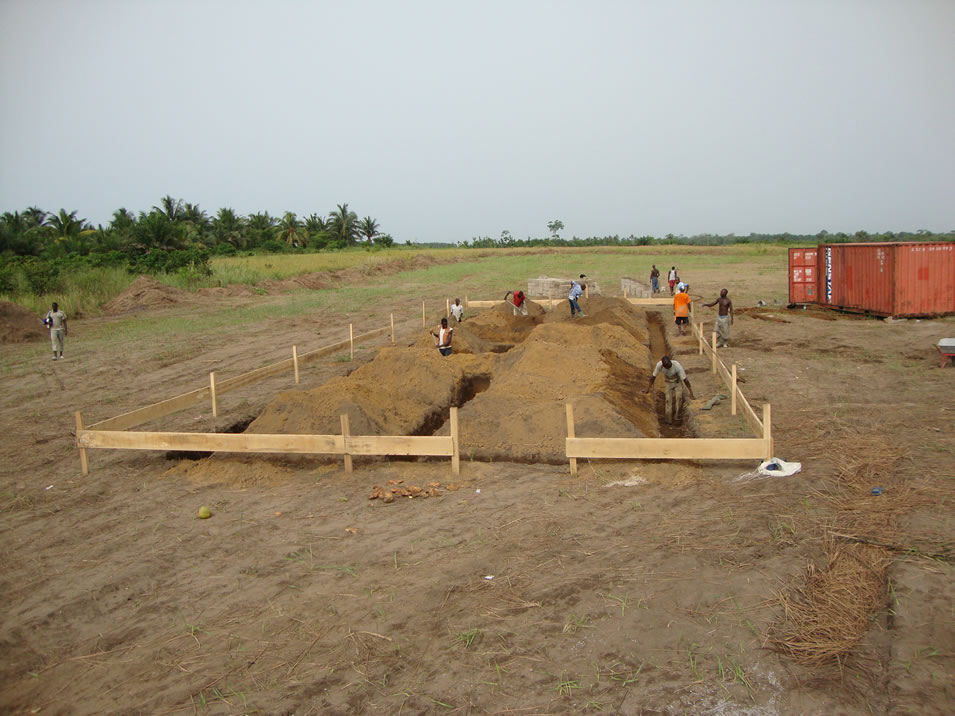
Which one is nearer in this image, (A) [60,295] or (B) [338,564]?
(B) [338,564]

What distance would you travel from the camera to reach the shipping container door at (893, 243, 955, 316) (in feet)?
58.6

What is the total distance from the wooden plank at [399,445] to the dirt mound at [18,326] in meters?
16.8

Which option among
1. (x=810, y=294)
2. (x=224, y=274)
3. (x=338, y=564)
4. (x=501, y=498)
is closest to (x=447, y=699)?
(x=338, y=564)

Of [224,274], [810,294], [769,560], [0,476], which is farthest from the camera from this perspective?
[224,274]

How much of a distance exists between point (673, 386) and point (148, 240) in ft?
111

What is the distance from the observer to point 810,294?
2173 centimetres

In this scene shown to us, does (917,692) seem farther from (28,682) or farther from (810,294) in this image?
(810,294)

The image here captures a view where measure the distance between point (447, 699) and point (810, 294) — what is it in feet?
70.1

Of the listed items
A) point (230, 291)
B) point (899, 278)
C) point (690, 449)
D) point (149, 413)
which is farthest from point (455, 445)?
point (230, 291)

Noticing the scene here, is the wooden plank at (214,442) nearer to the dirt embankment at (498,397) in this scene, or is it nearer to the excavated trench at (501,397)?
the dirt embankment at (498,397)

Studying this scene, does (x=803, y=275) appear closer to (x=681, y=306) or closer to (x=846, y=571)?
(x=681, y=306)

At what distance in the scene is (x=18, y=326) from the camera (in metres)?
19.9

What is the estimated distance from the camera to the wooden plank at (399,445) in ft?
24.7

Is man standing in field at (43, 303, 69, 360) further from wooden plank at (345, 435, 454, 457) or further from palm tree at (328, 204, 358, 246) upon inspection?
palm tree at (328, 204, 358, 246)
